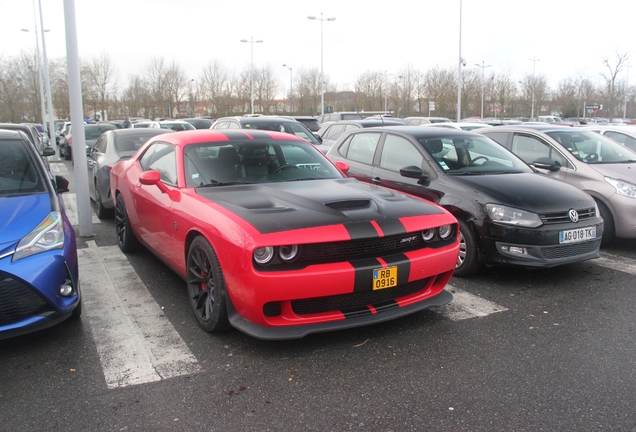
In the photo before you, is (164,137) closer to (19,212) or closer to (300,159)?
(300,159)

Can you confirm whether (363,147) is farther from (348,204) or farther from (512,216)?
(348,204)

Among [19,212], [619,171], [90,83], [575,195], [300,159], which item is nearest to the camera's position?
[19,212]

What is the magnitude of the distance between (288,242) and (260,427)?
1.15 meters

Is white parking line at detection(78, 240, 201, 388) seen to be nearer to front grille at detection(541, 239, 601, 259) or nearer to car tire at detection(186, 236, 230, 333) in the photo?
car tire at detection(186, 236, 230, 333)

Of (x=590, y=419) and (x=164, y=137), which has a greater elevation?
(x=164, y=137)

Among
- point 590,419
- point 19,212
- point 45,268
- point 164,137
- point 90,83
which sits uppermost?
point 90,83

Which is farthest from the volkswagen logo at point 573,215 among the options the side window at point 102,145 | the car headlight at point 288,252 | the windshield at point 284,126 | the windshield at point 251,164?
the windshield at point 284,126

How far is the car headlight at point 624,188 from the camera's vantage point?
6.62 meters

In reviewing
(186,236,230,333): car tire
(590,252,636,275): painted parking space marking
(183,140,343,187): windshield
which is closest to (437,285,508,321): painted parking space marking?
(183,140,343,187): windshield

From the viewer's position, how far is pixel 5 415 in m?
2.89

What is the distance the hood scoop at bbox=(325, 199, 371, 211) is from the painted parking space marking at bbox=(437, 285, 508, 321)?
1195 millimetres

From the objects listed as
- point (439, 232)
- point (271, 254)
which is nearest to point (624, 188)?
point (439, 232)

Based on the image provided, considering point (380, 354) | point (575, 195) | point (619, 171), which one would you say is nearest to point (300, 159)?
point (380, 354)

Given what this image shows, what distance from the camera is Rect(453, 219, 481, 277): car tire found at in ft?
17.6
